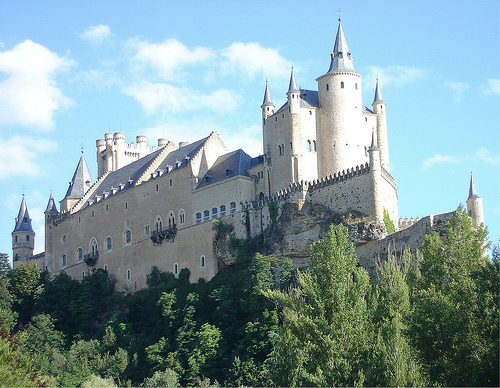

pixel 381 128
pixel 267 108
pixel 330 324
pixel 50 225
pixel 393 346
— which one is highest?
pixel 267 108

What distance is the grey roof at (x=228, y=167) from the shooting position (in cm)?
7656

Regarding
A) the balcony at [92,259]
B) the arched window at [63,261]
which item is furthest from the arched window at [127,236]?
the arched window at [63,261]

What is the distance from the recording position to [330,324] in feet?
135

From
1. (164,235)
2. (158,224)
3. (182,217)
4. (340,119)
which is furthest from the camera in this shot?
(158,224)

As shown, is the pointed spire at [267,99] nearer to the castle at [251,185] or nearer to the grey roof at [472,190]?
the castle at [251,185]

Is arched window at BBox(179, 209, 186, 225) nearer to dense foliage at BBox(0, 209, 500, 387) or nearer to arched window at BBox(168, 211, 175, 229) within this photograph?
arched window at BBox(168, 211, 175, 229)

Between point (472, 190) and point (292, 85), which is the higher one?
point (292, 85)

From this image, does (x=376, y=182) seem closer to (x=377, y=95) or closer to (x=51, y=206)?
(x=377, y=95)

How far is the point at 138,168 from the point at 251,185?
1901 centimetres

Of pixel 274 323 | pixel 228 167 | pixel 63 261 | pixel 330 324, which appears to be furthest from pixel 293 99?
pixel 63 261

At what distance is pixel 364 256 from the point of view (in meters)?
65.1

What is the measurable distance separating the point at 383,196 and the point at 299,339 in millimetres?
25598

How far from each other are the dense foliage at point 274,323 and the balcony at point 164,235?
130 inches

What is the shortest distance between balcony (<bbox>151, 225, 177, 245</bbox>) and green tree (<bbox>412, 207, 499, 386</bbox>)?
1476 inches
